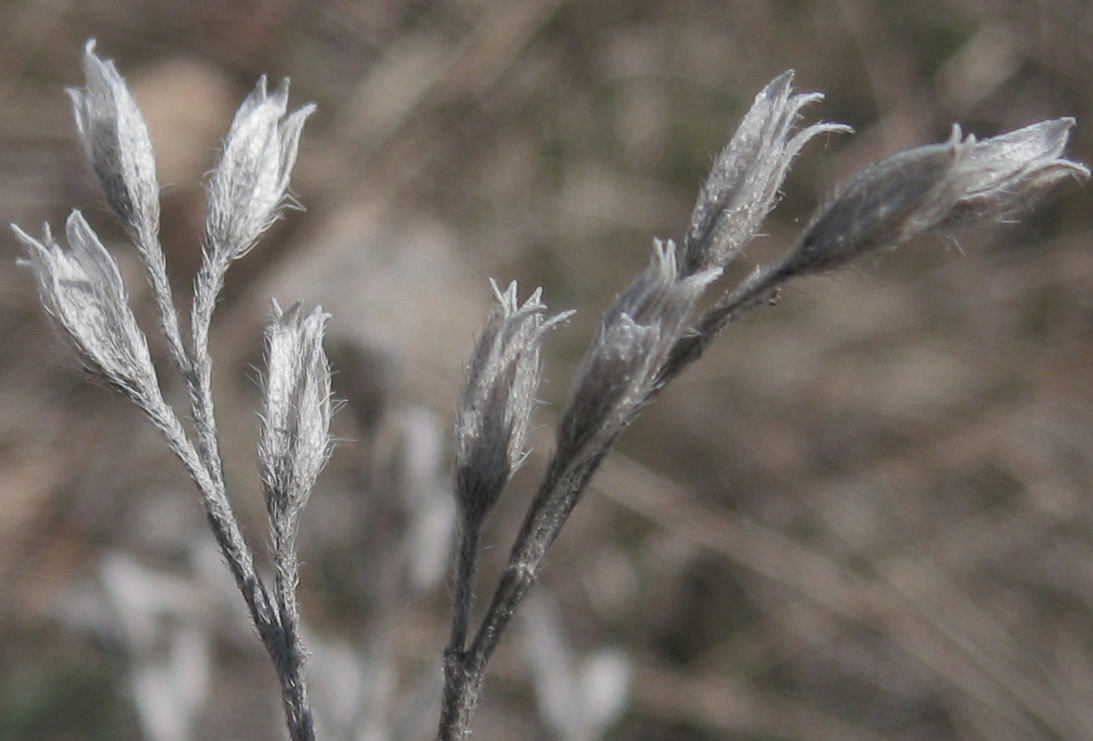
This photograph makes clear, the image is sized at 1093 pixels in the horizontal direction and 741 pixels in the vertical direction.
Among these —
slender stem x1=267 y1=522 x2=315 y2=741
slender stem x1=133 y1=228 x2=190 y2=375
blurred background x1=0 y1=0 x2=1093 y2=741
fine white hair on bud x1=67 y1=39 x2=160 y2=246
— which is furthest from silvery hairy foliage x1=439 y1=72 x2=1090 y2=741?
blurred background x1=0 y1=0 x2=1093 y2=741

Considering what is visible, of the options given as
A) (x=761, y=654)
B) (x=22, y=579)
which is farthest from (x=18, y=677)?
(x=761, y=654)

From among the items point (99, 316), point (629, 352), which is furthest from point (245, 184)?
point (629, 352)

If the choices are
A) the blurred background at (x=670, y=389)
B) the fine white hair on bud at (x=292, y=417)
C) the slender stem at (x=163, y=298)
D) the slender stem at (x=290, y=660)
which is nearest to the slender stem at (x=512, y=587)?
the slender stem at (x=290, y=660)

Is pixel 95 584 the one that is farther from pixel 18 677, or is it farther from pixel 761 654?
pixel 761 654

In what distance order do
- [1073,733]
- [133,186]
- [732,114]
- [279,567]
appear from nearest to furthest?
[279,567] < [133,186] < [1073,733] < [732,114]

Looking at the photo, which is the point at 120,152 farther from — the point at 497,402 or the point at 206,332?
the point at 497,402

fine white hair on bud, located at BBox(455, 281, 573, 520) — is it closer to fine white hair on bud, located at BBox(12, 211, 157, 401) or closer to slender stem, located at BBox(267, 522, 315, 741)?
slender stem, located at BBox(267, 522, 315, 741)
